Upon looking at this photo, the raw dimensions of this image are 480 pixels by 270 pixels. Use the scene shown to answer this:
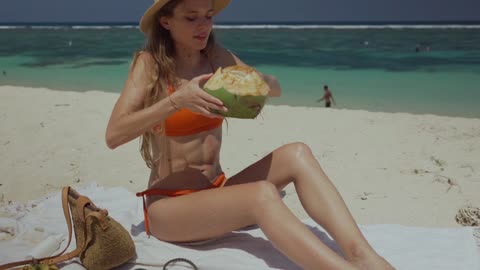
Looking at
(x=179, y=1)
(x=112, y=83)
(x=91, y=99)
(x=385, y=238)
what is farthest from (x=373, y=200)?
(x=112, y=83)

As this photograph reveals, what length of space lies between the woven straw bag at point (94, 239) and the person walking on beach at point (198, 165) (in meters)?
0.31

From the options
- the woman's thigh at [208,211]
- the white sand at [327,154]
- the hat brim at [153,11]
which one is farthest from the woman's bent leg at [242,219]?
the white sand at [327,154]

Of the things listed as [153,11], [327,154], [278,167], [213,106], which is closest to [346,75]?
[327,154]

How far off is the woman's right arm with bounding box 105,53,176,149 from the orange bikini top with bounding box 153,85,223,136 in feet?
0.57

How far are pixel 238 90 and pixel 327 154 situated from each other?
3211 millimetres

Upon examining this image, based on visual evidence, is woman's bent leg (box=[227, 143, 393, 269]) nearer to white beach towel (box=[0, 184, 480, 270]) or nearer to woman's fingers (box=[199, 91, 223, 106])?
white beach towel (box=[0, 184, 480, 270])

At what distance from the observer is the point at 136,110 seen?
2.82m

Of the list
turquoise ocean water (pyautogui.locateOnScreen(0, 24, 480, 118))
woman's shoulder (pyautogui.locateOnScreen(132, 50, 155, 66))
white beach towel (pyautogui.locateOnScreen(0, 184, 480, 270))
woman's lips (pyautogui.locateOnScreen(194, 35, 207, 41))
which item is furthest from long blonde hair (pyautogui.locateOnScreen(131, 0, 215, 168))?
turquoise ocean water (pyautogui.locateOnScreen(0, 24, 480, 118))

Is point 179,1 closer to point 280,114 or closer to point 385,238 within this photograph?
point 385,238

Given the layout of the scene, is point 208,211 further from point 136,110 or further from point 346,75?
point 346,75

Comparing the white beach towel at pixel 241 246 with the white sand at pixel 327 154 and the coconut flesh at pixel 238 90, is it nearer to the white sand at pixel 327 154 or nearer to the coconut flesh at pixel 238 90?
the white sand at pixel 327 154

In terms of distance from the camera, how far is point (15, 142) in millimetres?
5824

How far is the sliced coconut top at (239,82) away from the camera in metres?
2.57

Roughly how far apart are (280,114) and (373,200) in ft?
11.4
